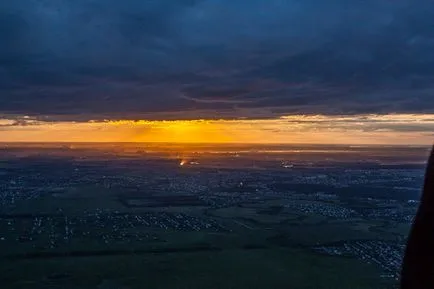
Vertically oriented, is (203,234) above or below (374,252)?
above

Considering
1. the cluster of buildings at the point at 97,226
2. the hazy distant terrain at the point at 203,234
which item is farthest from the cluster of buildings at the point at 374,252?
the cluster of buildings at the point at 97,226

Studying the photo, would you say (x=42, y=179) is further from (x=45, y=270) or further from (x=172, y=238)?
(x=45, y=270)

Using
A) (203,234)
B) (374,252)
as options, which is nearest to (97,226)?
(203,234)

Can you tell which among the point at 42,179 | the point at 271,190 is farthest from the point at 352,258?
the point at 42,179

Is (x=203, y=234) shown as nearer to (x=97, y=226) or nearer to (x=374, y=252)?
(x=97, y=226)

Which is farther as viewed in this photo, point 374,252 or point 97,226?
point 97,226

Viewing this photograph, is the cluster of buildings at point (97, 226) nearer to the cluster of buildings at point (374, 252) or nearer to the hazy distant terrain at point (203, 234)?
the hazy distant terrain at point (203, 234)

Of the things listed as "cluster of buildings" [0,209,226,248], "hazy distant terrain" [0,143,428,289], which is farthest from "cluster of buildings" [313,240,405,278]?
"cluster of buildings" [0,209,226,248]

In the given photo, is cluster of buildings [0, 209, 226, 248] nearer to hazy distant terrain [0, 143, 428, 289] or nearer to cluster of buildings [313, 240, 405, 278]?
hazy distant terrain [0, 143, 428, 289]
